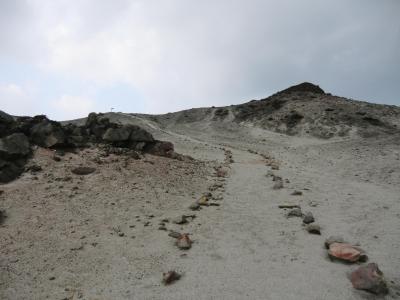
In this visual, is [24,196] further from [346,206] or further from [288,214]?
[346,206]

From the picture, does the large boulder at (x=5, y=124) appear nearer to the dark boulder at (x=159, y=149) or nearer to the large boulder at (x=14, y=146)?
the large boulder at (x=14, y=146)

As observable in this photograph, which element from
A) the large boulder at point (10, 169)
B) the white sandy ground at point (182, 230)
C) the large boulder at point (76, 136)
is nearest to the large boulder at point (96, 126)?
the large boulder at point (76, 136)

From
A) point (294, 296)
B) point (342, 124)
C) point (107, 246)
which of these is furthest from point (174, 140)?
point (294, 296)

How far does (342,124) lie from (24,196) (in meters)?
30.3

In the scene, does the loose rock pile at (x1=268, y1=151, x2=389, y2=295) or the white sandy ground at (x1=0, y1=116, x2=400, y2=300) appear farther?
the white sandy ground at (x1=0, y1=116, x2=400, y2=300)

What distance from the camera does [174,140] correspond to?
28.6m

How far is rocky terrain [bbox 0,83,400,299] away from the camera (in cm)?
674

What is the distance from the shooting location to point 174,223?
9641mm

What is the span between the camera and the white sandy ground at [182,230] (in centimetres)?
668

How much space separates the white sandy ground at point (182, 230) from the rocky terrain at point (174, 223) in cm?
3

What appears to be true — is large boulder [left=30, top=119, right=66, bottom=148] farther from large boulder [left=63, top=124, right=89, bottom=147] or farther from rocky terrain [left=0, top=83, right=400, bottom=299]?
large boulder [left=63, top=124, right=89, bottom=147]

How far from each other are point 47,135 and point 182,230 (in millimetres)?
7380

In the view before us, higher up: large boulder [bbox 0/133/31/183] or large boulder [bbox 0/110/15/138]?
large boulder [bbox 0/110/15/138]

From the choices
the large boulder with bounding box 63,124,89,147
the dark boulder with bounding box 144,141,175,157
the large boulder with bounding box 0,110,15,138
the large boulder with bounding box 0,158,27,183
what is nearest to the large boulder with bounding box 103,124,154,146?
the dark boulder with bounding box 144,141,175,157
